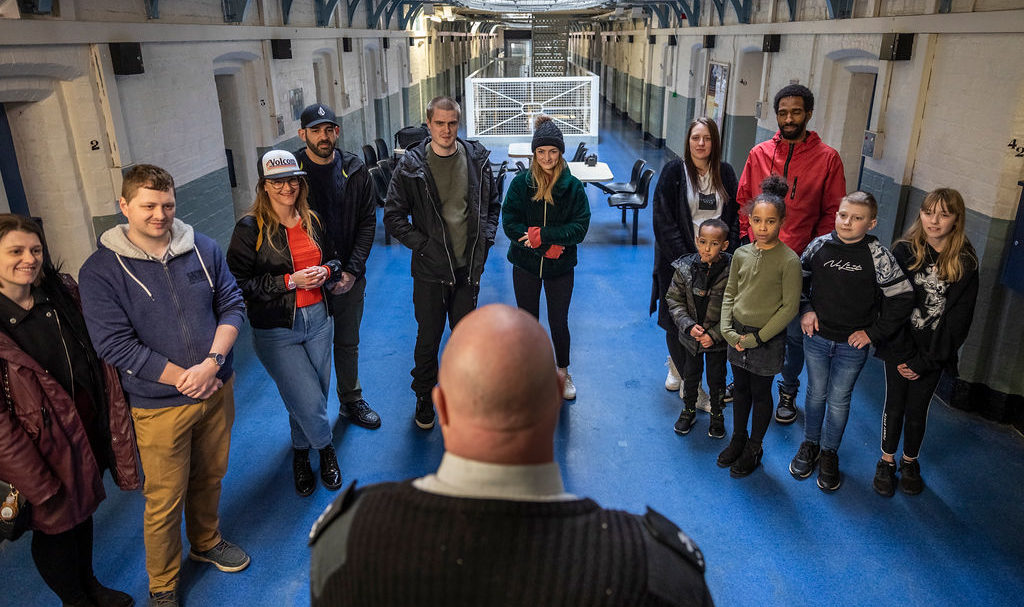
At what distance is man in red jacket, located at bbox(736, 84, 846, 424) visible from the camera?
3.61 metres

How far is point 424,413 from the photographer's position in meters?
3.88

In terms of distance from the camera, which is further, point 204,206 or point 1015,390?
point 204,206

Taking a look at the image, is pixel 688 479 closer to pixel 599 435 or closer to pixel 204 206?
pixel 599 435

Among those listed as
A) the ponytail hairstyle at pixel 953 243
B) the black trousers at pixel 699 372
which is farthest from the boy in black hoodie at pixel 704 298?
the ponytail hairstyle at pixel 953 243

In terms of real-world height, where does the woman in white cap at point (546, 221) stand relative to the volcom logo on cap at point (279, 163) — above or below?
below

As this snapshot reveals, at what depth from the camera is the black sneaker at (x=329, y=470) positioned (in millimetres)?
3328

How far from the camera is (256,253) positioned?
295 centimetres

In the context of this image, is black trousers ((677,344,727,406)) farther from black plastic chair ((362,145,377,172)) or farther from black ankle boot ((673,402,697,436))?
black plastic chair ((362,145,377,172))

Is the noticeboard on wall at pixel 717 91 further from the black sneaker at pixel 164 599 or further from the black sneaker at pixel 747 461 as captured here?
the black sneaker at pixel 164 599

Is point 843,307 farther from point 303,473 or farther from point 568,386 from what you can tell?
point 303,473

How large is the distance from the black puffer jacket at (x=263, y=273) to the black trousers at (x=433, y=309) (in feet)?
3.01

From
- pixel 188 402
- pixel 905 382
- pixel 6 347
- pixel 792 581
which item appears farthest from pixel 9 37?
pixel 905 382

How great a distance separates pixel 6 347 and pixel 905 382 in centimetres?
381

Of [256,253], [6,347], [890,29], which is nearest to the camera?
[6,347]
